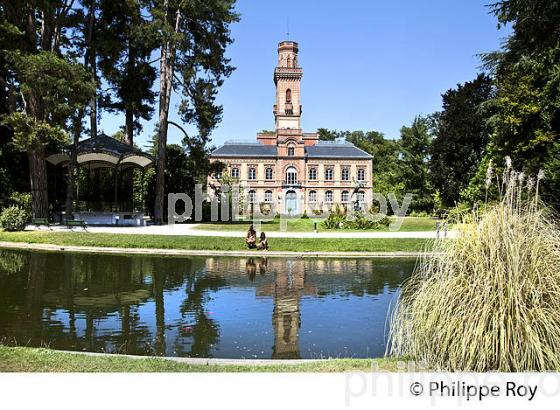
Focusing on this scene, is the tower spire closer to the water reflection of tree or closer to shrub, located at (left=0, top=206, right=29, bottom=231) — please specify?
shrub, located at (left=0, top=206, right=29, bottom=231)

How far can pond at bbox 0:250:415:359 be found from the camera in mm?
6020

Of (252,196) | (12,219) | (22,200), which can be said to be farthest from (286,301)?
(252,196)

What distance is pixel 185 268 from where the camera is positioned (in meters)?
12.9

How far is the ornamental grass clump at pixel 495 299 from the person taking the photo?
4078 mm

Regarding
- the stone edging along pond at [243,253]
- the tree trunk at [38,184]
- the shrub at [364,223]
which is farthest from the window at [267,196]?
the stone edging along pond at [243,253]

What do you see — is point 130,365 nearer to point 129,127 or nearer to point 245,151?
point 129,127

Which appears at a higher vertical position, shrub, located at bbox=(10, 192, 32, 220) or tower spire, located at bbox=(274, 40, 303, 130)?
tower spire, located at bbox=(274, 40, 303, 130)

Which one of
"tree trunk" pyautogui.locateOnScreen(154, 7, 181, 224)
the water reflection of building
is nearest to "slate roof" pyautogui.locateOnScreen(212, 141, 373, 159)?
"tree trunk" pyautogui.locateOnScreen(154, 7, 181, 224)

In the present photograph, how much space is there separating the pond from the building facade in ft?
158

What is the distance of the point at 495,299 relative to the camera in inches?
165

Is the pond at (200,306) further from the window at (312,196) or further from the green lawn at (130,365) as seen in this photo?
the window at (312,196)

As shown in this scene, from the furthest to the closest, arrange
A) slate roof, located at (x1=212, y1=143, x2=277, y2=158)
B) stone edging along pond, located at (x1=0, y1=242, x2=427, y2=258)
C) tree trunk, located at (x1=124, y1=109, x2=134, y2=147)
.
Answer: slate roof, located at (x1=212, y1=143, x2=277, y2=158) → tree trunk, located at (x1=124, y1=109, x2=134, y2=147) → stone edging along pond, located at (x1=0, y1=242, x2=427, y2=258)

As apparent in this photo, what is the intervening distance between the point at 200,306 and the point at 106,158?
22.3 m
